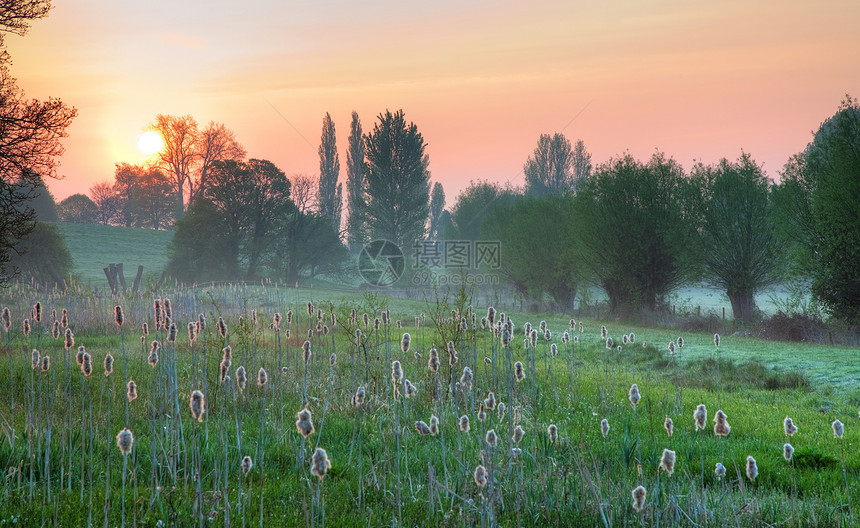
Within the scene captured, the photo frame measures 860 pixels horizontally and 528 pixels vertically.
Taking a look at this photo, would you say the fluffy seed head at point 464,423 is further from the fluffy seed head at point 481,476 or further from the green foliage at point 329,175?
the green foliage at point 329,175

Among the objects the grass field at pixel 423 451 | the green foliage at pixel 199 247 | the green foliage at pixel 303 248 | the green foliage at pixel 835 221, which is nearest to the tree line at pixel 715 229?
the green foliage at pixel 835 221

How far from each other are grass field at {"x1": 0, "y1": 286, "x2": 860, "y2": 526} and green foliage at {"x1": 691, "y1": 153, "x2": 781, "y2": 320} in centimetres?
1905

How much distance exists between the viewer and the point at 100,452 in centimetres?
554

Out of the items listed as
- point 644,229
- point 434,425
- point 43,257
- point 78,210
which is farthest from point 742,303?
point 78,210

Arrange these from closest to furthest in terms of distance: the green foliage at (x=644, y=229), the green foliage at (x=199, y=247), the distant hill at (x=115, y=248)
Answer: the green foliage at (x=644, y=229)
the green foliage at (x=199, y=247)
the distant hill at (x=115, y=248)

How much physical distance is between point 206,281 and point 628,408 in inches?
1870

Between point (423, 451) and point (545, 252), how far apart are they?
3648 cm

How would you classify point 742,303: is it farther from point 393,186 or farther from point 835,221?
point 393,186

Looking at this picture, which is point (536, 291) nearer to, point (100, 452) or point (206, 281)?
point (206, 281)

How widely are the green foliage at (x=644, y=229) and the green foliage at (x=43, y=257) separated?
36156 millimetres

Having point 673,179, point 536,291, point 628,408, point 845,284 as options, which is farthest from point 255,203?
point 628,408

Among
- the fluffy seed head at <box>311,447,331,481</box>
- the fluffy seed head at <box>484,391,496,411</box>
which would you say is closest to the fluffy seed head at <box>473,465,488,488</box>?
the fluffy seed head at <box>311,447,331,481</box>

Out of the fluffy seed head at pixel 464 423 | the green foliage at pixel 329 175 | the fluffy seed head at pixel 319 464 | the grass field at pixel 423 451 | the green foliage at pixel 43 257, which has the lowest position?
the grass field at pixel 423 451

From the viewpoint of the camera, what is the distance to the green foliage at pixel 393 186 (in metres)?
60.0
